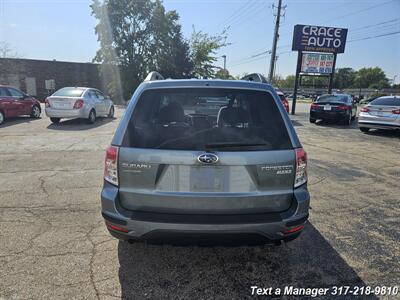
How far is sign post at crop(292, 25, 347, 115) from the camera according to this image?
61.3 feet

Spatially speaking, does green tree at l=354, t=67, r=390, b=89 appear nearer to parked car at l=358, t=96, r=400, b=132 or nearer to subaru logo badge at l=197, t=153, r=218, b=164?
parked car at l=358, t=96, r=400, b=132

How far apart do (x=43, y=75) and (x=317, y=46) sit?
28.8m

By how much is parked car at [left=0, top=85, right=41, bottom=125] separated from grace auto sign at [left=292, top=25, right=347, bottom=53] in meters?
15.2

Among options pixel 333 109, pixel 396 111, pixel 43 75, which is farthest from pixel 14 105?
pixel 43 75

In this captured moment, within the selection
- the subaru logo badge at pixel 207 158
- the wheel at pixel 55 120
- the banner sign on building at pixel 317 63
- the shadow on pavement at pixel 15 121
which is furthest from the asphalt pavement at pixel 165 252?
A: the banner sign on building at pixel 317 63

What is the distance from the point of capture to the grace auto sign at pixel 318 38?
18.6 m

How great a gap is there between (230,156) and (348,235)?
2.24m

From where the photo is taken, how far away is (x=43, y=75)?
110 ft

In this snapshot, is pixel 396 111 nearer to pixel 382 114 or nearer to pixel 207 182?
pixel 382 114

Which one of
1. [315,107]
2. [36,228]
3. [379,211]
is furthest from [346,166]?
[315,107]

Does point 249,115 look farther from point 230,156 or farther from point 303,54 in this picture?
point 303,54

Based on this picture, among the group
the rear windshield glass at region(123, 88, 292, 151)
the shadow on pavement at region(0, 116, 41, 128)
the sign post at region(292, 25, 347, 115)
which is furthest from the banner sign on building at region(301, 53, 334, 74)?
the rear windshield glass at region(123, 88, 292, 151)

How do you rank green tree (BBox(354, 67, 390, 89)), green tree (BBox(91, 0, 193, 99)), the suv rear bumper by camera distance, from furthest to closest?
1. green tree (BBox(354, 67, 390, 89))
2. green tree (BBox(91, 0, 193, 99))
3. the suv rear bumper

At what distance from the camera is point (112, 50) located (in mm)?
28812
